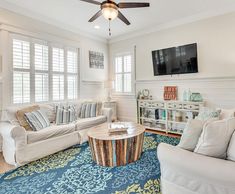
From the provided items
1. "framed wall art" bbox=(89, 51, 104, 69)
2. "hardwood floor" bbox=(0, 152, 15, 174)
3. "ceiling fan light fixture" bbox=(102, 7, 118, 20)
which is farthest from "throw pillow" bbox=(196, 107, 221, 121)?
"framed wall art" bbox=(89, 51, 104, 69)

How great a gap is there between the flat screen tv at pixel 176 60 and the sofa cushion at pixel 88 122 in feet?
6.62

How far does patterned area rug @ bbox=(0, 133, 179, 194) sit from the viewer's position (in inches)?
77.5

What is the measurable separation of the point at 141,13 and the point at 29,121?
3.31 m

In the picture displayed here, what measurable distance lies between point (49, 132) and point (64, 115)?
639 mm

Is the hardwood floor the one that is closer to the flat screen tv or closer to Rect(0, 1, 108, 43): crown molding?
Rect(0, 1, 108, 43): crown molding

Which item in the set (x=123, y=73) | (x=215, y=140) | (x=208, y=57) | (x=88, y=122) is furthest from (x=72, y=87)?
(x=215, y=140)

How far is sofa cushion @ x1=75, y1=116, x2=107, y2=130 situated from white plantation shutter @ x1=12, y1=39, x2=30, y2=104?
127 centimetres

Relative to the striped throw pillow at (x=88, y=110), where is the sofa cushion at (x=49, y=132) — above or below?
below

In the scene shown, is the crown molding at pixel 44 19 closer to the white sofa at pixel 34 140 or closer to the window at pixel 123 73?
the window at pixel 123 73

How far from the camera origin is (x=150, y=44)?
4.80 meters

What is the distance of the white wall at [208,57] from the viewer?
3594 millimetres

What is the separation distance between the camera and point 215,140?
1378 millimetres

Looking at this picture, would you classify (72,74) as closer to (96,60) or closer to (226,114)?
(96,60)

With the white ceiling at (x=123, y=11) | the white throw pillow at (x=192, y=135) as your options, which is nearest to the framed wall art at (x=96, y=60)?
the white ceiling at (x=123, y=11)
